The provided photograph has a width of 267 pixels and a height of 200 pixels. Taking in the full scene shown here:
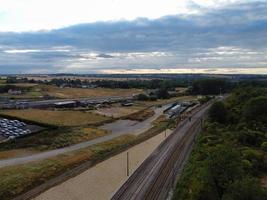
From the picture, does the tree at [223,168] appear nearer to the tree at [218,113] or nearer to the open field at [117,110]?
the tree at [218,113]

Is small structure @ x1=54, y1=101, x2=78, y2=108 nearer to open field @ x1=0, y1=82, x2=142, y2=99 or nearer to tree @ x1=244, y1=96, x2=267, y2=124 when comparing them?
open field @ x1=0, y1=82, x2=142, y2=99

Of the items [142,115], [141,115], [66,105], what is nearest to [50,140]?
[141,115]

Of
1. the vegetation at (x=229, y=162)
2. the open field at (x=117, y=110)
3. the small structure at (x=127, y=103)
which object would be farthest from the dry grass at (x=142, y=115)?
the vegetation at (x=229, y=162)

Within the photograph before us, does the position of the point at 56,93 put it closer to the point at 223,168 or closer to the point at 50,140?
the point at 50,140

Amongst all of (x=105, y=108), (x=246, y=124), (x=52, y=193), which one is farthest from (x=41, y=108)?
(x=52, y=193)

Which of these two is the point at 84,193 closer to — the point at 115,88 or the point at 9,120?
the point at 9,120
